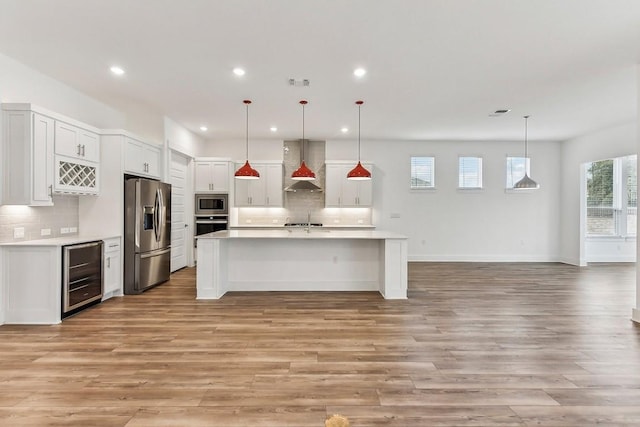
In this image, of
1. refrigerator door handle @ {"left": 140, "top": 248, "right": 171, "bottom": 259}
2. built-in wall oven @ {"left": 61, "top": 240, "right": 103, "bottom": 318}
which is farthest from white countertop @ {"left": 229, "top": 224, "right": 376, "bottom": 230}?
built-in wall oven @ {"left": 61, "top": 240, "right": 103, "bottom": 318}

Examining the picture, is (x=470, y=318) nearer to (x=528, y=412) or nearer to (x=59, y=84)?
(x=528, y=412)

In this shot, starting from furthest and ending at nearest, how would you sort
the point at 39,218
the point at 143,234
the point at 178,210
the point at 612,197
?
the point at 612,197, the point at 178,210, the point at 143,234, the point at 39,218

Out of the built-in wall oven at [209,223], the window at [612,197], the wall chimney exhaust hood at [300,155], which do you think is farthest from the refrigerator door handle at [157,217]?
the window at [612,197]

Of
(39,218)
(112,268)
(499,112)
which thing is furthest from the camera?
(499,112)

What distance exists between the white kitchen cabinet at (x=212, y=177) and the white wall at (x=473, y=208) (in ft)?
12.6

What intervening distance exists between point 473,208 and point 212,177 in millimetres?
6500

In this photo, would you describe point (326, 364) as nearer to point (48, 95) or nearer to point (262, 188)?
point (48, 95)

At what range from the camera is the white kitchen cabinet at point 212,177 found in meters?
7.94

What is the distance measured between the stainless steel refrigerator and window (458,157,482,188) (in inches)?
→ 274

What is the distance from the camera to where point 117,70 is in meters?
4.29

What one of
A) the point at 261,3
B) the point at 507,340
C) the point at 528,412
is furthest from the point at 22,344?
the point at 507,340

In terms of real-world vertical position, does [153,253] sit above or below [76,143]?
below

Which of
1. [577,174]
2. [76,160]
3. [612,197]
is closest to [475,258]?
[577,174]

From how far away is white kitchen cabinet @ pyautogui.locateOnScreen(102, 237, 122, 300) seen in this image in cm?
480
